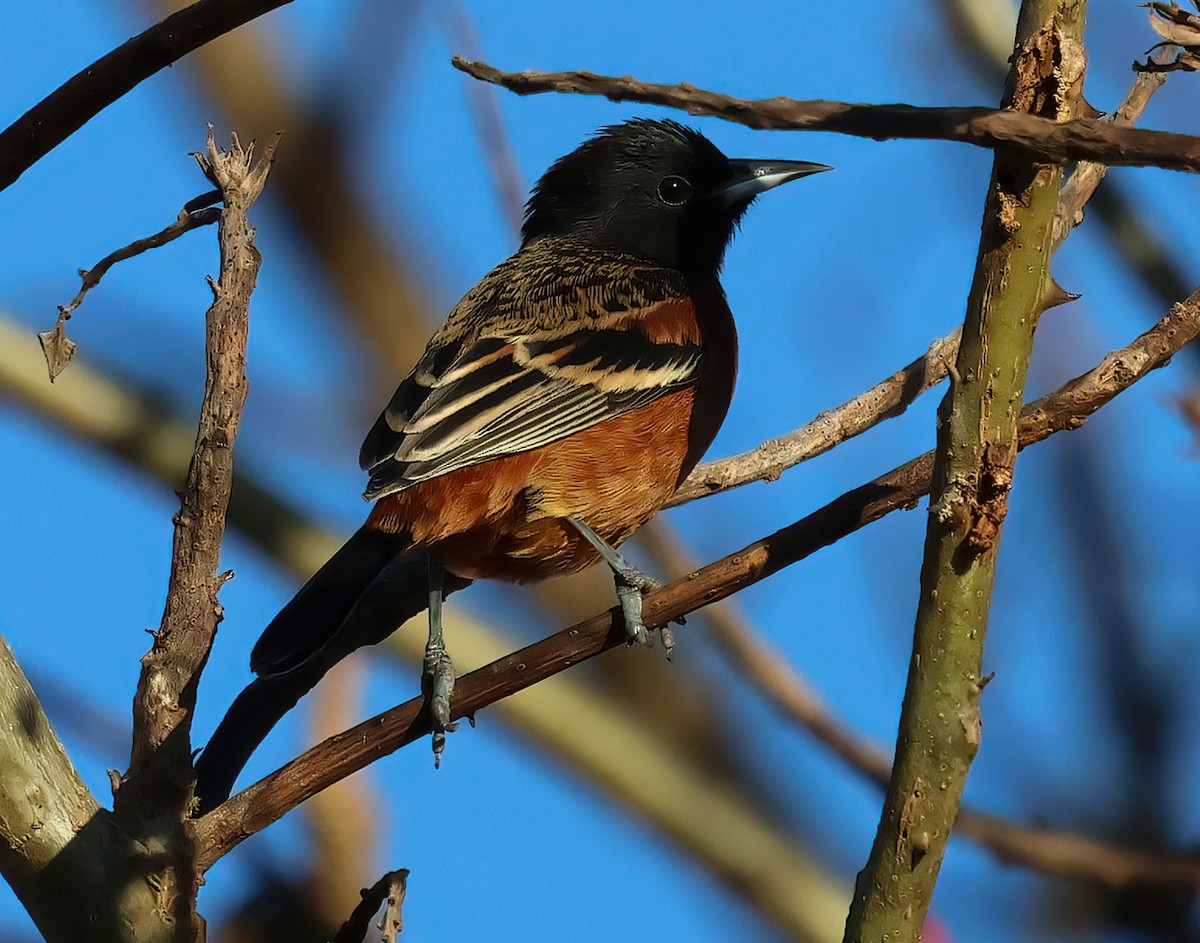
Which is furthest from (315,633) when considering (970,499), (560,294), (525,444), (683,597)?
(970,499)

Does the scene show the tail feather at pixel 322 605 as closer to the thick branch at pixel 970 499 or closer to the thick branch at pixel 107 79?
the thick branch at pixel 107 79

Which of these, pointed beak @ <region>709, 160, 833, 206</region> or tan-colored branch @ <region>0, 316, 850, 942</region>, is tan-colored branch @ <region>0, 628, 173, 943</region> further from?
pointed beak @ <region>709, 160, 833, 206</region>

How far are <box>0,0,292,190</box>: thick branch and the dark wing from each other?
1.70 metres

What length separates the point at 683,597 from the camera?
343 centimetres

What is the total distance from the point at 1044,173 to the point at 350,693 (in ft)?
11.6

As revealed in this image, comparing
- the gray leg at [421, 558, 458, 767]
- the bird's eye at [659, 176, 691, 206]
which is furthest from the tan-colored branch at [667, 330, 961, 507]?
the bird's eye at [659, 176, 691, 206]

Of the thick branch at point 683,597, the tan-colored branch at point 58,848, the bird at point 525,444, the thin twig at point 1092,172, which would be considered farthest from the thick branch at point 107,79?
the thin twig at point 1092,172

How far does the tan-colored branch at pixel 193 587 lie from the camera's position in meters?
3.36

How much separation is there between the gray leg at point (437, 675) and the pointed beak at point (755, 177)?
2211 mm

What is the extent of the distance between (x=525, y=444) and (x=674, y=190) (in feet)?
6.75

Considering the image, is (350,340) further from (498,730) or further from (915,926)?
(915,926)

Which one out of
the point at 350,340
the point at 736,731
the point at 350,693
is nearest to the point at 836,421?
the point at 350,693

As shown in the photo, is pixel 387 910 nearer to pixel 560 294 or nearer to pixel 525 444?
pixel 525 444

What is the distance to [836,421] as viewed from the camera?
471 centimetres
